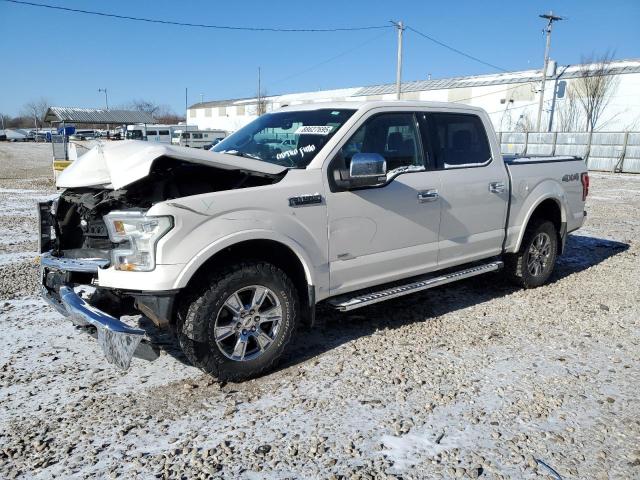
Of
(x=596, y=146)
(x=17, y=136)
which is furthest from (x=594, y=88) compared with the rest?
(x=17, y=136)

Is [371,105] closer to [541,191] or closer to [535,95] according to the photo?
[541,191]

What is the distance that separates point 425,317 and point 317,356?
1390mm

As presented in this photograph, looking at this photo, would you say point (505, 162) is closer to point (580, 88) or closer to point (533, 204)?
point (533, 204)

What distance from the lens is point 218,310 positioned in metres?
3.42

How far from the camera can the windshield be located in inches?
159

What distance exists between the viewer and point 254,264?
11.7 feet

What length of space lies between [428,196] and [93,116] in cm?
2691

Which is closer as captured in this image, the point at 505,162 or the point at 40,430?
the point at 40,430

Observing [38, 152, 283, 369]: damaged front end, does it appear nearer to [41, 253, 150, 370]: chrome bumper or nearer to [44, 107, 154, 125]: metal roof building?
[41, 253, 150, 370]: chrome bumper

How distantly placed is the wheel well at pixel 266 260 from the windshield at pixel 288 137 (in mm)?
674

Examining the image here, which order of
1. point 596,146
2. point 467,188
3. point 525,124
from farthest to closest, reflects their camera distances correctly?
1. point 525,124
2. point 596,146
3. point 467,188

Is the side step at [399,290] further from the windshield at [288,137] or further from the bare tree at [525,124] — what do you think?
the bare tree at [525,124]

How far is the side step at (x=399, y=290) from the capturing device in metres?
4.04

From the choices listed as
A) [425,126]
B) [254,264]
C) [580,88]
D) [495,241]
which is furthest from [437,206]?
[580,88]
